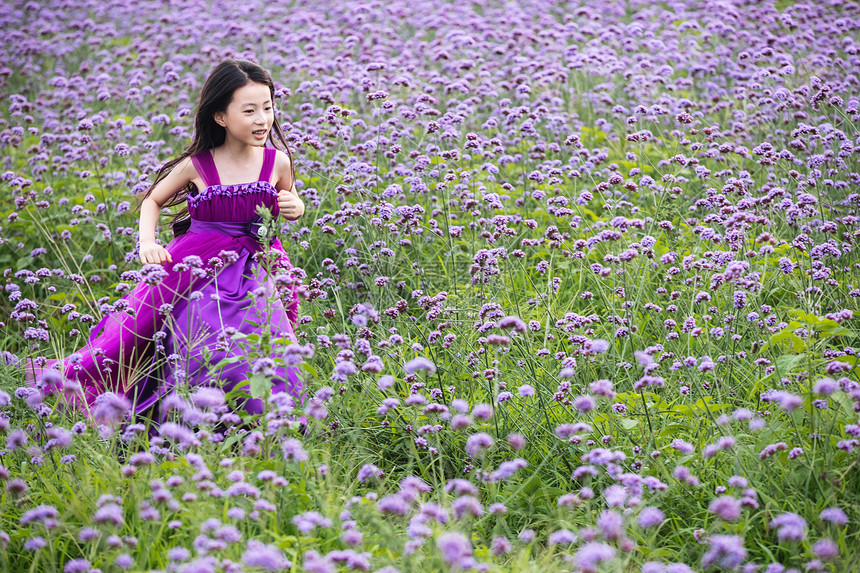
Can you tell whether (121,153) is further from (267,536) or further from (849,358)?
(849,358)

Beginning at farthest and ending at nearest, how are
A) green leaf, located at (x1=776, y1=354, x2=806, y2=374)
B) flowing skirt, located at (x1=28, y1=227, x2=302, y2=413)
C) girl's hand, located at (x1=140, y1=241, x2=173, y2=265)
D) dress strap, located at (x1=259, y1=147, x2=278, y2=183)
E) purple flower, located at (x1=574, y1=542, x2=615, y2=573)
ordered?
dress strap, located at (x1=259, y1=147, x2=278, y2=183), girl's hand, located at (x1=140, y1=241, x2=173, y2=265), flowing skirt, located at (x1=28, y1=227, x2=302, y2=413), green leaf, located at (x1=776, y1=354, x2=806, y2=374), purple flower, located at (x1=574, y1=542, x2=615, y2=573)

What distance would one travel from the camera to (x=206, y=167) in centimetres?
410

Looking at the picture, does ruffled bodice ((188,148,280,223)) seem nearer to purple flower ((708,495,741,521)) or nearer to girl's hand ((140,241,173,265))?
girl's hand ((140,241,173,265))

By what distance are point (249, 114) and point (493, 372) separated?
1.86 metres

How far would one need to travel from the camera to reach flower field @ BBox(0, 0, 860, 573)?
2.56 metres

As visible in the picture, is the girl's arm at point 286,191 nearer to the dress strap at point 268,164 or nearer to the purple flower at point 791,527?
the dress strap at point 268,164

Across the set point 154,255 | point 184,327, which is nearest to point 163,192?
point 154,255

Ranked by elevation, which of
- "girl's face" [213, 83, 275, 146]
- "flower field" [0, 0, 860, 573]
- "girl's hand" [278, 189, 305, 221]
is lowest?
"flower field" [0, 0, 860, 573]

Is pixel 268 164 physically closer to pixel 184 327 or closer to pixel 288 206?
pixel 288 206

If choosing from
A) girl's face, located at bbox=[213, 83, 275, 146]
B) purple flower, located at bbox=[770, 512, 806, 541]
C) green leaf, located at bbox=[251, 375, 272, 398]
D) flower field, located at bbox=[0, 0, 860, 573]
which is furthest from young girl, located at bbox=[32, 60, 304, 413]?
purple flower, located at bbox=[770, 512, 806, 541]

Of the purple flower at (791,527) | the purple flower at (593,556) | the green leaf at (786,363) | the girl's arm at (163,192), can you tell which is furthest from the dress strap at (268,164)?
the purple flower at (791,527)

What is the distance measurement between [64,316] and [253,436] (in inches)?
103

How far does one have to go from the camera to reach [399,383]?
4035mm

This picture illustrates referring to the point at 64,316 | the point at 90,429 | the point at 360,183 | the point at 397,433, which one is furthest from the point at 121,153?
the point at 397,433
